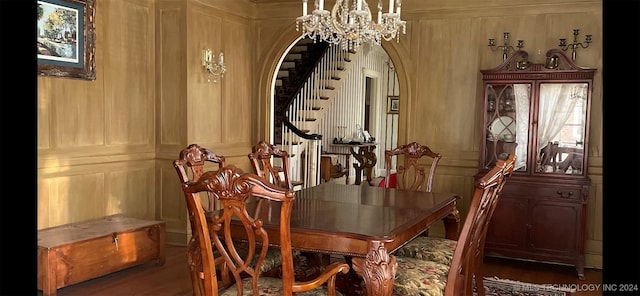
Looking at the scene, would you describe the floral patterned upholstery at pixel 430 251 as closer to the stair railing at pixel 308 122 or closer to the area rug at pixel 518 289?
the area rug at pixel 518 289

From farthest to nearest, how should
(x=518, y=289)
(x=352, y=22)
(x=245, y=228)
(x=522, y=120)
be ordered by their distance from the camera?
(x=522, y=120) < (x=518, y=289) < (x=352, y=22) < (x=245, y=228)

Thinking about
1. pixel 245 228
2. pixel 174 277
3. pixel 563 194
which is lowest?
pixel 174 277

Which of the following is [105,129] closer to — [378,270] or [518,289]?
[378,270]

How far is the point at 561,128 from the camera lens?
4871mm

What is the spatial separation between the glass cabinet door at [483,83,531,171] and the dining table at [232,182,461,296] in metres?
1.48

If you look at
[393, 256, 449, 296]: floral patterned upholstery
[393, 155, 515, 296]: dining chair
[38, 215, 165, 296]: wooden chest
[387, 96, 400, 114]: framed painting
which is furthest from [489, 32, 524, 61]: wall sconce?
[387, 96, 400, 114]: framed painting

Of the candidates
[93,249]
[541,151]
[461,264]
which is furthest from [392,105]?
[461,264]

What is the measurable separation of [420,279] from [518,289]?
1783 millimetres

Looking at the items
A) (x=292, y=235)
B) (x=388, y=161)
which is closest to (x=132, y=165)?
(x=388, y=161)

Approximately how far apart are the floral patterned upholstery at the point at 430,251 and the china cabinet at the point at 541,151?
161 centimetres

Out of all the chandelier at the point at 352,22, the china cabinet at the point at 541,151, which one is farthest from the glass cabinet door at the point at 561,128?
the chandelier at the point at 352,22

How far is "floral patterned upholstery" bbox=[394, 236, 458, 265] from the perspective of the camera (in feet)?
10.9

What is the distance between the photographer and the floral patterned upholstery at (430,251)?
3316 millimetres
